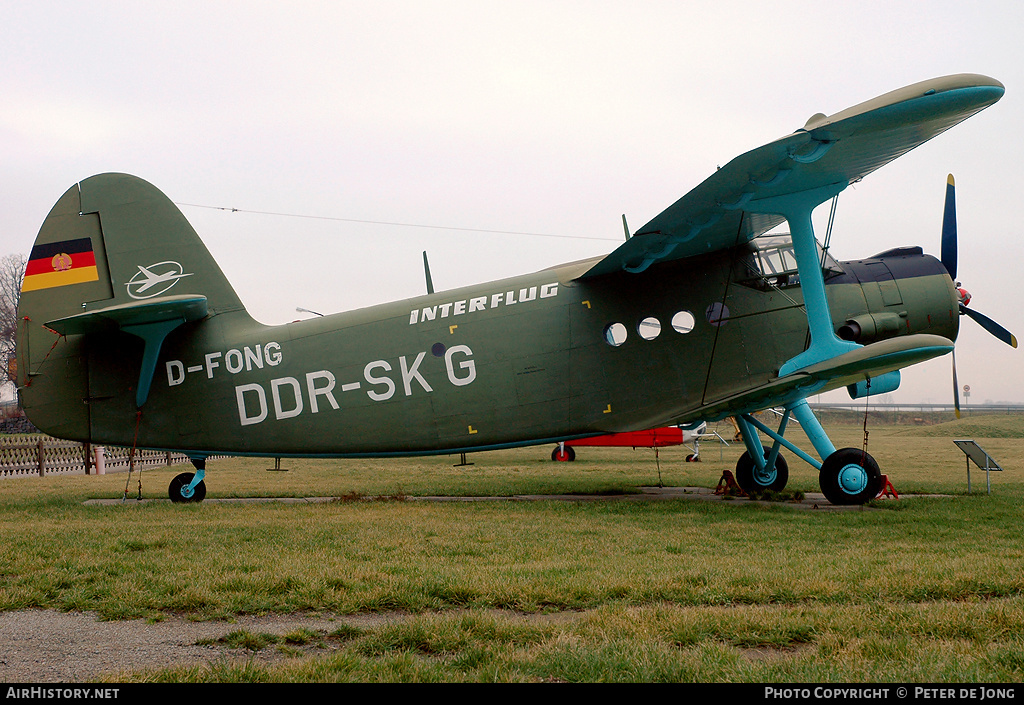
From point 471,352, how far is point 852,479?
619 centimetres

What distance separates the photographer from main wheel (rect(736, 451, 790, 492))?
40.4 ft

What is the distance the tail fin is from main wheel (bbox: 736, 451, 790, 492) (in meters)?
9.69

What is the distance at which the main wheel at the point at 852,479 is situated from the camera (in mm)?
10148

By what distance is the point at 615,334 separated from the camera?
35.9ft

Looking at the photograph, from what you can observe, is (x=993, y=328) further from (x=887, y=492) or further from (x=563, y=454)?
(x=563, y=454)

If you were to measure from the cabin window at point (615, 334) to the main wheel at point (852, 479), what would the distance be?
3697 mm

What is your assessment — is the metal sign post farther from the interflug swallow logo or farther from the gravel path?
the interflug swallow logo

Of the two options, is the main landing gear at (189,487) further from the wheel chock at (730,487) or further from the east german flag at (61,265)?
the wheel chock at (730,487)

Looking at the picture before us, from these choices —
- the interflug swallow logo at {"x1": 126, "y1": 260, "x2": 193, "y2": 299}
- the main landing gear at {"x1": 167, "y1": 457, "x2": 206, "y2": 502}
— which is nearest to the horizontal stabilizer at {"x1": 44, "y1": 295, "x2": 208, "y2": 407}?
the interflug swallow logo at {"x1": 126, "y1": 260, "x2": 193, "y2": 299}

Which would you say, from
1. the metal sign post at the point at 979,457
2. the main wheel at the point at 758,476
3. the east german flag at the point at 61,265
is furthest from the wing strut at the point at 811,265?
the east german flag at the point at 61,265

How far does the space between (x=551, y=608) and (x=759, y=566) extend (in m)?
2.16

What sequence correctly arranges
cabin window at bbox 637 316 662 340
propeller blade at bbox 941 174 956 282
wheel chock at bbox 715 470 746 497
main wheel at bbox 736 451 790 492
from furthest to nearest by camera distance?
wheel chock at bbox 715 470 746 497 → main wheel at bbox 736 451 790 492 → propeller blade at bbox 941 174 956 282 → cabin window at bbox 637 316 662 340

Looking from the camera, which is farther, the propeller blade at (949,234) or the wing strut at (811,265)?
the propeller blade at (949,234)
